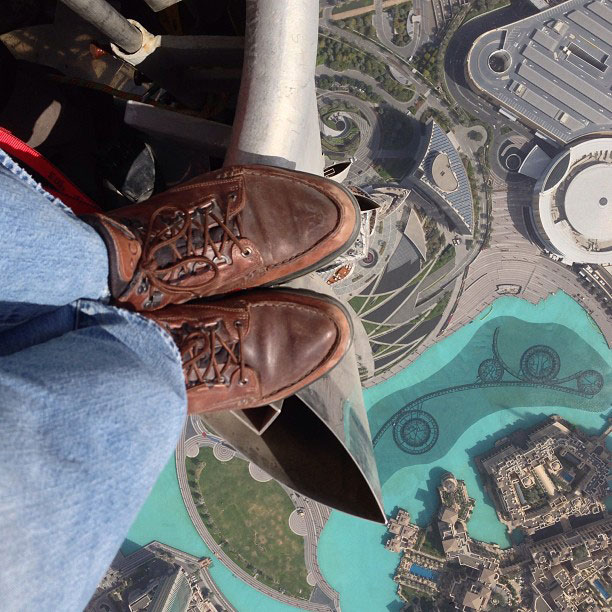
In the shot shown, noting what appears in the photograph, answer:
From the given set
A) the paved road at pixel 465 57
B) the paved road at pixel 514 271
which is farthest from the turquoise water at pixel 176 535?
the paved road at pixel 465 57

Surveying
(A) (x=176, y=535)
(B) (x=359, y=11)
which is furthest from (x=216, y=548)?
(B) (x=359, y=11)

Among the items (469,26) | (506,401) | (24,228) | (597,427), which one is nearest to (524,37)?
(469,26)

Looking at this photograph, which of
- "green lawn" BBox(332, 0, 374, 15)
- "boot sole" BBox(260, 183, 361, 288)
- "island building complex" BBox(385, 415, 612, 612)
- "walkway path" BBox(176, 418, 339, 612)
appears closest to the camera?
"boot sole" BBox(260, 183, 361, 288)

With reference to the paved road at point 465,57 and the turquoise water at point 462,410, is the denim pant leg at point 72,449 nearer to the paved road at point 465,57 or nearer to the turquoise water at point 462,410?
the turquoise water at point 462,410

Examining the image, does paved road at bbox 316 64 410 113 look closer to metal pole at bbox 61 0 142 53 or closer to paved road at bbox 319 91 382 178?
paved road at bbox 319 91 382 178

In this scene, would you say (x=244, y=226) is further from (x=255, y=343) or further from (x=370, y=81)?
(x=370, y=81)

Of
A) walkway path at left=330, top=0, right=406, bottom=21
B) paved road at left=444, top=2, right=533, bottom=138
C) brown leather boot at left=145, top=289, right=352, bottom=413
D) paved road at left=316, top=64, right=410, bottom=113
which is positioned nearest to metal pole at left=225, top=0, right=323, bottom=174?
brown leather boot at left=145, top=289, right=352, bottom=413

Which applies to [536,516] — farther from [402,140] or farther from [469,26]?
[469,26]
